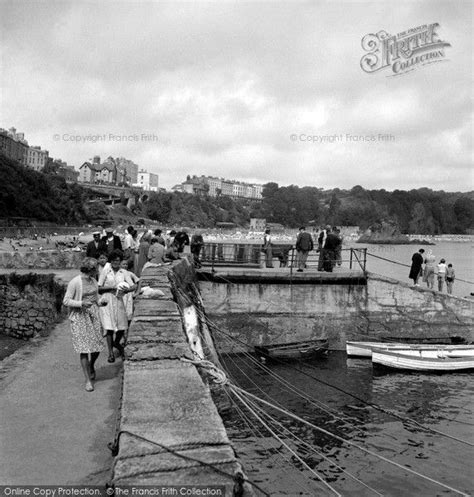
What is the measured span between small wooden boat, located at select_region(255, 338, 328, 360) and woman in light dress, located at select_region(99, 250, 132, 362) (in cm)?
948

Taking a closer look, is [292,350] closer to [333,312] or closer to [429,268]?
[333,312]

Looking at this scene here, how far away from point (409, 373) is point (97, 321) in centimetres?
1255

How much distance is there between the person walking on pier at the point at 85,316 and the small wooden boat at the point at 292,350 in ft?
35.4

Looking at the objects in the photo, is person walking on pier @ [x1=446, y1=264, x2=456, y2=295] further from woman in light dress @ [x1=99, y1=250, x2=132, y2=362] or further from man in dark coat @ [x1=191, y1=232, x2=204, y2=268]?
woman in light dress @ [x1=99, y1=250, x2=132, y2=362]

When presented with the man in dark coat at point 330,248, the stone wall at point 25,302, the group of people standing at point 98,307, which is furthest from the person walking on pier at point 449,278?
the group of people standing at point 98,307

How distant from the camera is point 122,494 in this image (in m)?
2.60

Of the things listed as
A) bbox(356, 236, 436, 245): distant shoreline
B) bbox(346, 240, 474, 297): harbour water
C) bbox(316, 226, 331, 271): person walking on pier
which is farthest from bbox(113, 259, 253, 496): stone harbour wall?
bbox(356, 236, 436, 245): distant shoreline

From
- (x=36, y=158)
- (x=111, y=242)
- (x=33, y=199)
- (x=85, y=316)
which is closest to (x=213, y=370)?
(x=85, y=316)

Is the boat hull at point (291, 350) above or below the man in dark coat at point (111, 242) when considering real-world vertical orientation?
below

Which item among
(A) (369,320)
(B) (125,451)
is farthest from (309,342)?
(B) (125,451)

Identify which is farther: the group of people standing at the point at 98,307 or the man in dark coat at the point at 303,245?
the man in dark coat at the point at 303,245

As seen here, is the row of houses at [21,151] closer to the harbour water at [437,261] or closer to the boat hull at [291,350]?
the harbour water at [437,261]

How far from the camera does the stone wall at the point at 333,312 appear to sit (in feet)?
59.2

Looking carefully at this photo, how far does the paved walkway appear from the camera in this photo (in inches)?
161
